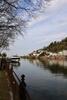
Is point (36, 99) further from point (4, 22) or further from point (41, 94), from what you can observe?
point (4, 22)

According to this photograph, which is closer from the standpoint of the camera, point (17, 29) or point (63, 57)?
point (17, 29)

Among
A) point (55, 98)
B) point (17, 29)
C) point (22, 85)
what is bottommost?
point (55, 98)

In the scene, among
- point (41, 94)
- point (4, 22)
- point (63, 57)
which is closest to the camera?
point (4, 22)

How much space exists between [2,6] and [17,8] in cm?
173

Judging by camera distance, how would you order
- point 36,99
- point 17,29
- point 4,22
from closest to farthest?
1. point 17,29
2. point 4,22
3. point 36,99

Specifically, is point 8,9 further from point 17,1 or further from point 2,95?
point 2,95

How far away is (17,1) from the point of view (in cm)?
1512

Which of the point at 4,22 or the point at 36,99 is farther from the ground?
the point at 4,22

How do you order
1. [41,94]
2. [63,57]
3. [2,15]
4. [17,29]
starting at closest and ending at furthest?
[2,15], [17,29], [41,94], [63,57]

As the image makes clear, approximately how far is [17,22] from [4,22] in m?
1.53

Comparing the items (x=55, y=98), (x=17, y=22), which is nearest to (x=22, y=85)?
(x=17, y=22)

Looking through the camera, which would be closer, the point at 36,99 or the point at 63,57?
the point at 36,99

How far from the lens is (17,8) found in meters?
14.6

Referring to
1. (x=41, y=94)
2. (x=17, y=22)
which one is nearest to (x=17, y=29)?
(x=17, y=22)
